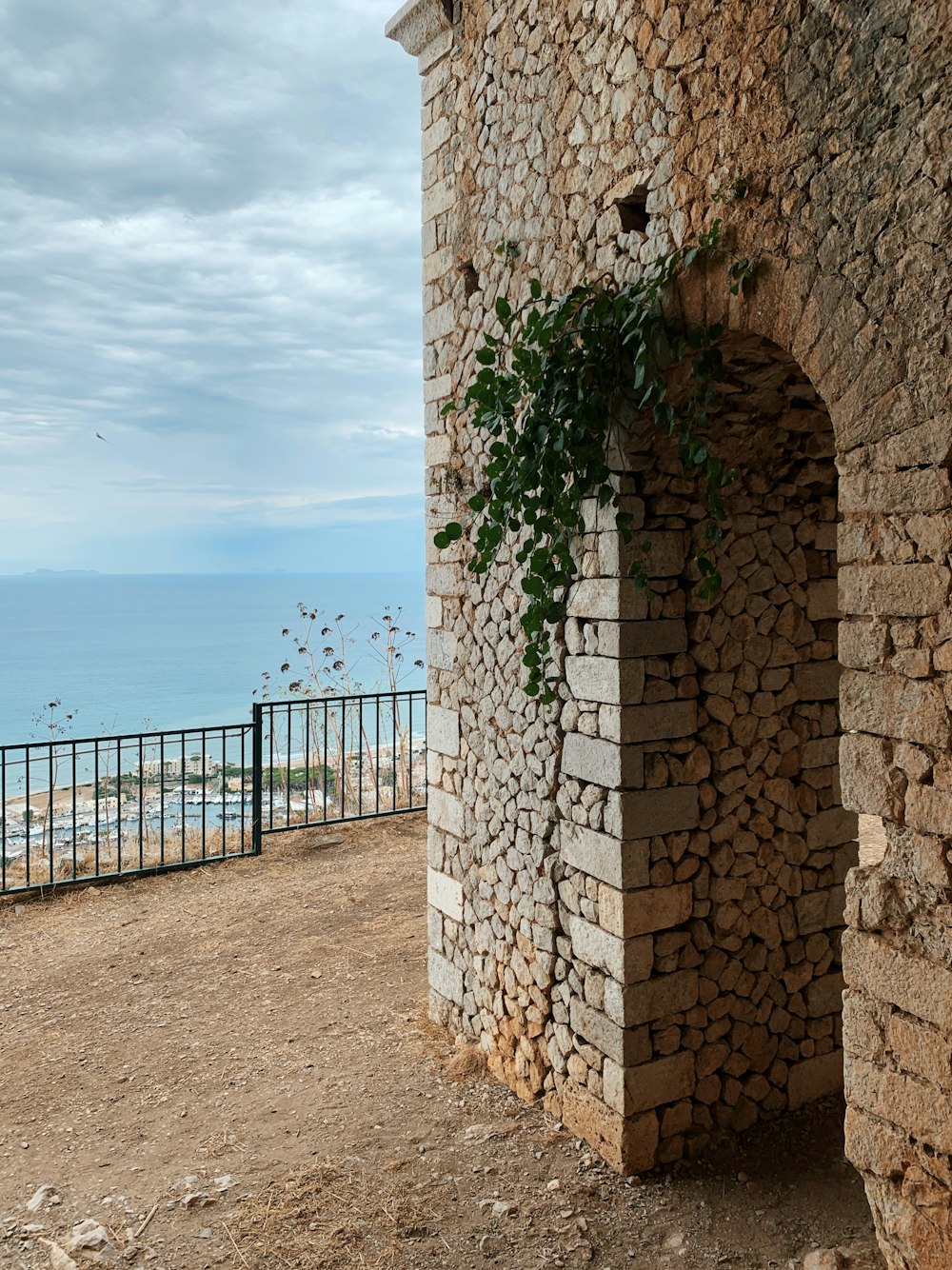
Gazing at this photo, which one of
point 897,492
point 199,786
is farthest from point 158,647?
point 897,492

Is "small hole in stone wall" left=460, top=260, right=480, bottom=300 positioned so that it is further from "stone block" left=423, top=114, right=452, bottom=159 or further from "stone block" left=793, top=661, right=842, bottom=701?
"stone block" left=793, top=661, right=842, bottom=701

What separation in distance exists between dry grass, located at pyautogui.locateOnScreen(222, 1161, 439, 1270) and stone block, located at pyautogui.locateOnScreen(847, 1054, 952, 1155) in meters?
1.46

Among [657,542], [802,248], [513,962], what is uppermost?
[802,248]

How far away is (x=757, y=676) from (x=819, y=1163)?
1678 mm

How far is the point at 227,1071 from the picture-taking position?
3.78 metres

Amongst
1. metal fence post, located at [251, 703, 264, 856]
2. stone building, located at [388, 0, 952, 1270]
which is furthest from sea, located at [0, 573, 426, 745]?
stone building, located at [388, 0, 952, 1270]

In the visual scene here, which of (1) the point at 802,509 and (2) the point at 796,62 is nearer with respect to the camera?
(2) the point at 796,62

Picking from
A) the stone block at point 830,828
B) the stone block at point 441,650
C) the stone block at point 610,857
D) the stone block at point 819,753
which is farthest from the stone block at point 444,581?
the stone block at point 830,828

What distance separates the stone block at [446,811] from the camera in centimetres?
384

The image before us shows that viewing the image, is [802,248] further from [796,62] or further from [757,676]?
[757,676]

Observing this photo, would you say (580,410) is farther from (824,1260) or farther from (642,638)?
(824,1260)

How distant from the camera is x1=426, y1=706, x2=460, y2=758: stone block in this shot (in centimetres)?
385

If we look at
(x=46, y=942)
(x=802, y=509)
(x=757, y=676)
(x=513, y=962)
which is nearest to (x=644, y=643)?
(x=757, y=676)

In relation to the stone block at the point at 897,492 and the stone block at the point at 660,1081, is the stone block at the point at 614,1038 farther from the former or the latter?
the stone block at the point at 897,492
